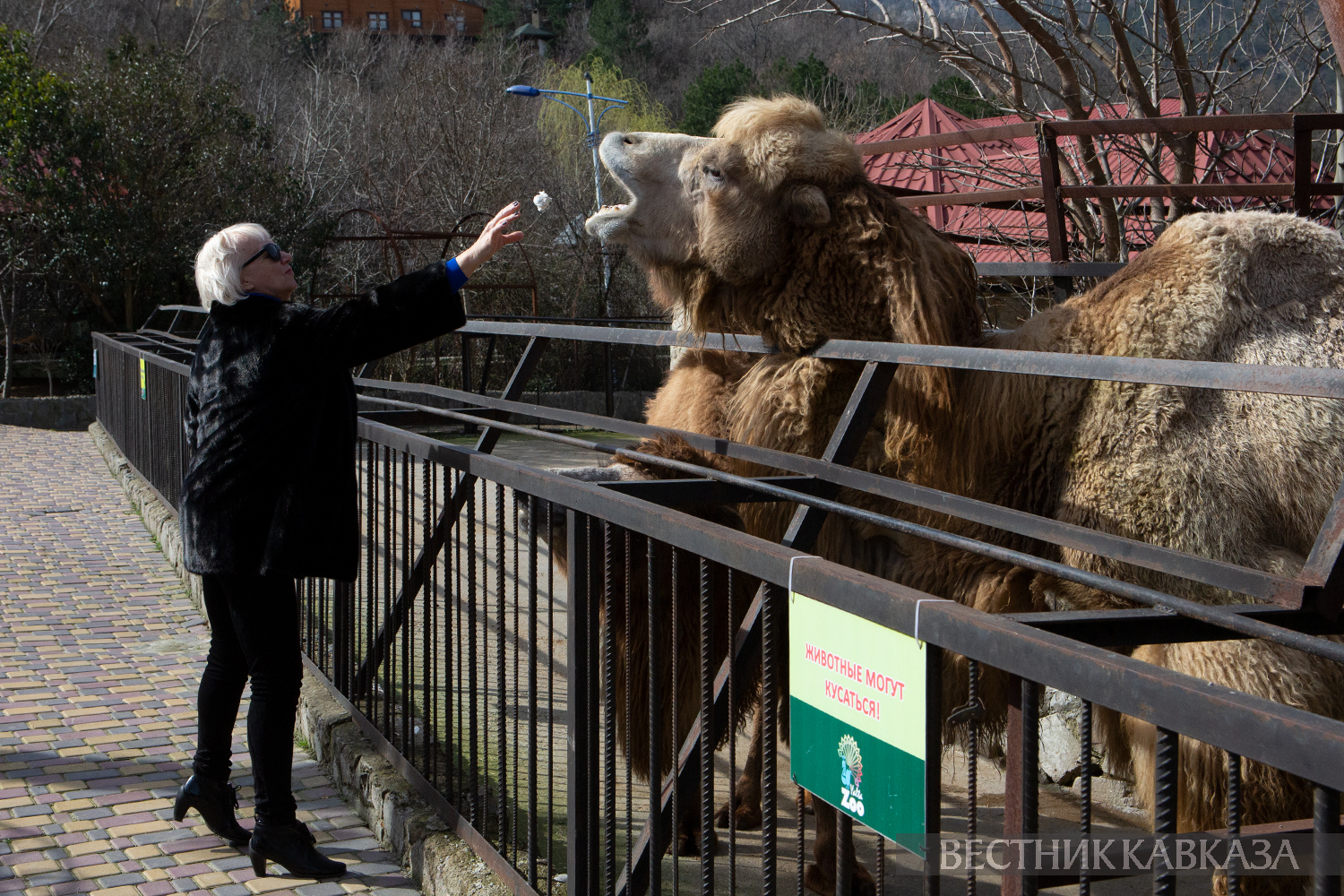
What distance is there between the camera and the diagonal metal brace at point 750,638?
98.2 inches

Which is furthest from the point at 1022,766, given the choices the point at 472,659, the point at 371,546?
the point at 371,546

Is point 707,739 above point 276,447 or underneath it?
underneath

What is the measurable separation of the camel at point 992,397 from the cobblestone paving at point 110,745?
55.1 inches

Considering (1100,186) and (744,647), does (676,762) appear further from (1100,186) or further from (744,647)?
(1100,186)

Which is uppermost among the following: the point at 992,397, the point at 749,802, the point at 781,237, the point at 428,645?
the point at 781,237

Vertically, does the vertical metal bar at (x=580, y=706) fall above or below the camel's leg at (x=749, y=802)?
above

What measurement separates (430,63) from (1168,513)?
40.1 m

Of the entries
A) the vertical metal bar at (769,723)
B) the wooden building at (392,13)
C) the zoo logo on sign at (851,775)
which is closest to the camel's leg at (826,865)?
the vertical metal bar at (769,723)

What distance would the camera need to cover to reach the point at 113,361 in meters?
11.8

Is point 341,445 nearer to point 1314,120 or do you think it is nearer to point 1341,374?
point 1341,374

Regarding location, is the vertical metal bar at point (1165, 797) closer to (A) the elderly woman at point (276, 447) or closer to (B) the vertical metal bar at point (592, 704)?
(B) the vertical metal bar at point (592, 704)

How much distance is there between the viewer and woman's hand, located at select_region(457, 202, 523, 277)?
341 centimetres

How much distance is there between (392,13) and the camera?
69.3 meters

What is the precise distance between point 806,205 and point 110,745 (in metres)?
3.45
